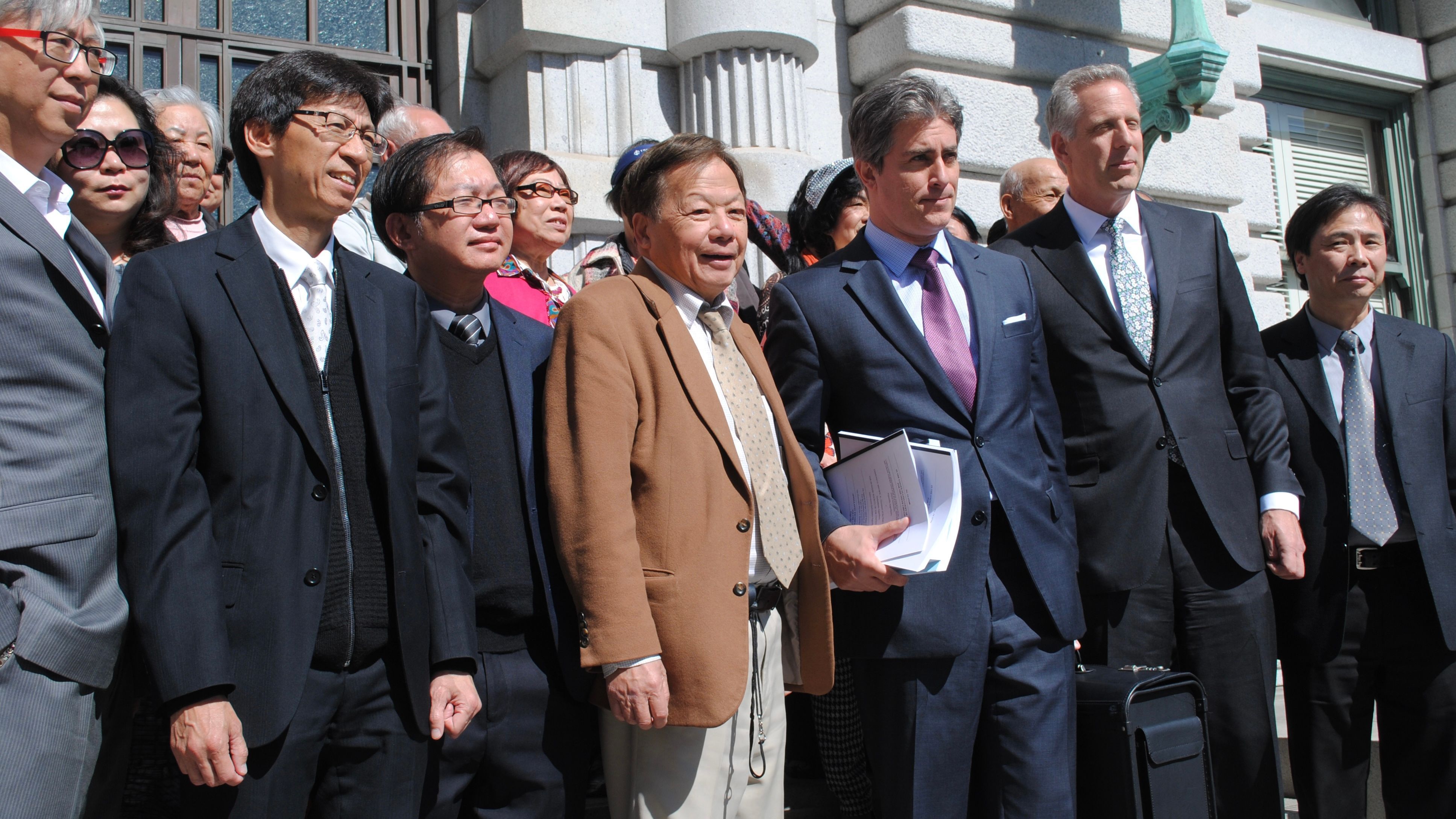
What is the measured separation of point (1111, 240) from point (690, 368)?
150 cm

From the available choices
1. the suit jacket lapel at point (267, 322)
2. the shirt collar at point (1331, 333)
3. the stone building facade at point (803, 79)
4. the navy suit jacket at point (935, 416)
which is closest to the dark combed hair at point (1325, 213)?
the shirt collar at point (1331, 333)

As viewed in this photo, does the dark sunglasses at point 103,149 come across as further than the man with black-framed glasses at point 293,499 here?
Yes

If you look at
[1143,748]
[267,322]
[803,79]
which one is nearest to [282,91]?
[267,322]

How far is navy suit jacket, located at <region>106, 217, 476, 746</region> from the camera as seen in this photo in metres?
2.05

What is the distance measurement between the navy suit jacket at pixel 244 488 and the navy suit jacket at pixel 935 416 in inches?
39.4

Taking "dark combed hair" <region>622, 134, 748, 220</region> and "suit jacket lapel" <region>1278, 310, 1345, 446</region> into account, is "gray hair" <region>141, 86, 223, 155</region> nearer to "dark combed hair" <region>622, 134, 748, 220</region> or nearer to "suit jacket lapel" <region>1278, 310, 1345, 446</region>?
"dark combed hair" <region>622, 134, 748, 220</region>

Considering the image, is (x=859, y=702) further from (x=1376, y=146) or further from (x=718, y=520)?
(x=1376, y=146)

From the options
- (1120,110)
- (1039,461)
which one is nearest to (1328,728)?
(1039,461)

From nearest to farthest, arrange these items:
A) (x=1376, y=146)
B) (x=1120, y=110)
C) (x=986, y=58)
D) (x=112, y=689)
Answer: (x=112, y=689), (x=1120, y=110), (x=986, y=58), (x=1376, y=146)

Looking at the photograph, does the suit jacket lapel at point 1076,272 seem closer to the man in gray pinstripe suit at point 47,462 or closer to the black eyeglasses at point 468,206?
the black eyeglasses at point 468,206

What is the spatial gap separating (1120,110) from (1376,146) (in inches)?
289

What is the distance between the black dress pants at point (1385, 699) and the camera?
3688 mm

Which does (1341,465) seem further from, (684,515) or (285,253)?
(285,253)

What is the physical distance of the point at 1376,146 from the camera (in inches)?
370
